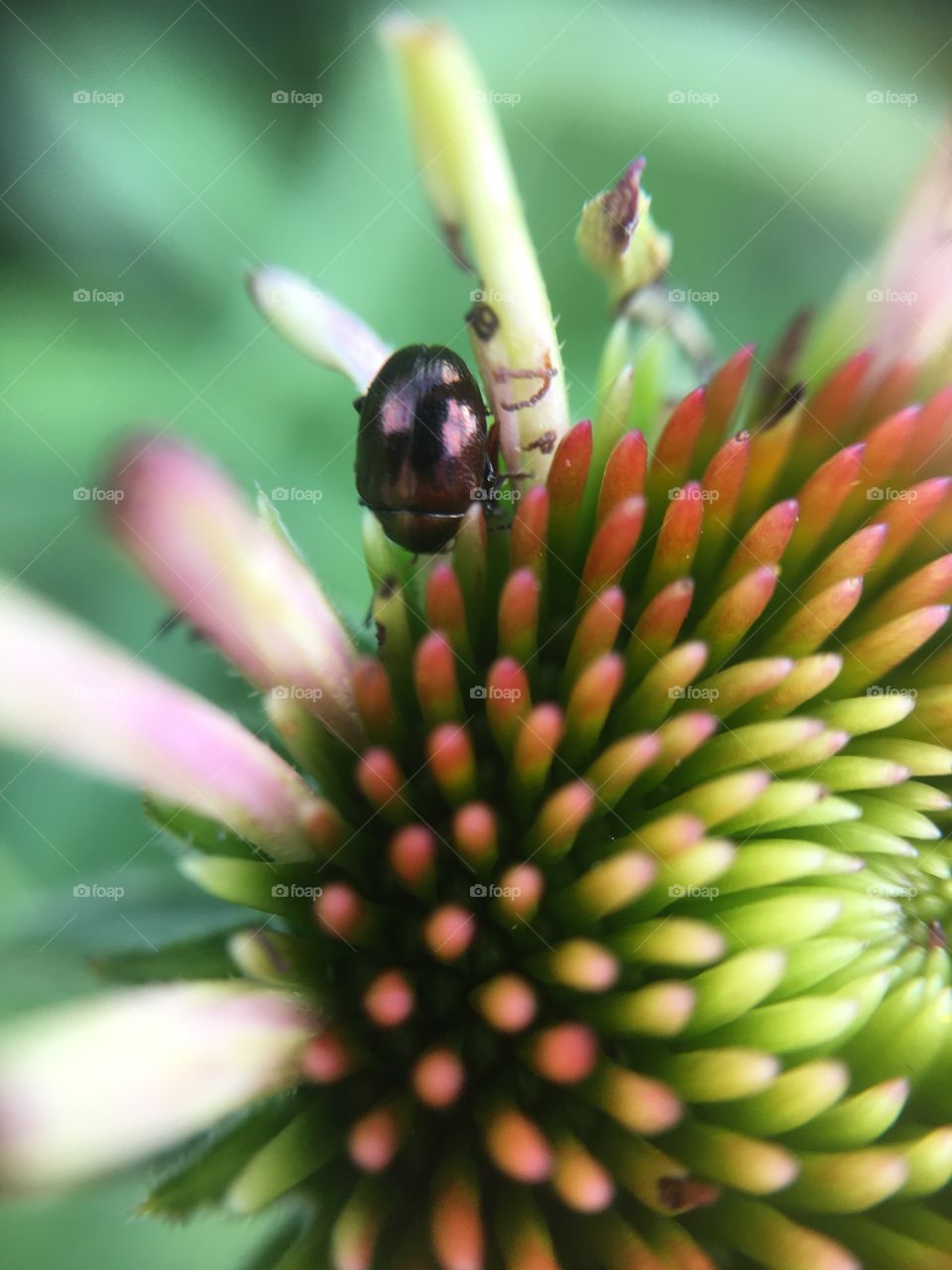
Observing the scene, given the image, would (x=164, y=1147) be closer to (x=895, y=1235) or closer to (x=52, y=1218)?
(x=52, y=1218)

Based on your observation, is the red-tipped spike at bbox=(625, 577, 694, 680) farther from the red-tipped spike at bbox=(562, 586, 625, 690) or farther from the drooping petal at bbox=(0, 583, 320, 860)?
the drooping petal at bbox=(0, 583, 320, 860)

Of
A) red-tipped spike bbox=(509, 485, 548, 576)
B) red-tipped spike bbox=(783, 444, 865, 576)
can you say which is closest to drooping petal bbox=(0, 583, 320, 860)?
red-tipped spike bbox=(509, 485, 548, 576)

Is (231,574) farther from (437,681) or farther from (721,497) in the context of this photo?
(721,497)

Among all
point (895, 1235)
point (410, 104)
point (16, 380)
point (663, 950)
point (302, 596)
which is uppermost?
point (16, 380)

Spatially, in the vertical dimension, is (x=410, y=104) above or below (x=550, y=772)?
above

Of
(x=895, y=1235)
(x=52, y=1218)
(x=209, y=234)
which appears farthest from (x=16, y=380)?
(x=895, y=1235)

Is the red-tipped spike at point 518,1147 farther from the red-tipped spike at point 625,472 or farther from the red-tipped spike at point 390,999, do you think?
the red-tipped spike at point 625,472

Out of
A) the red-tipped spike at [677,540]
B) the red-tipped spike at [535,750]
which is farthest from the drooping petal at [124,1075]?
the red-tipped spike at [677,540]

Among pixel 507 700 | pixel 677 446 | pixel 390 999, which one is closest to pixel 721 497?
pixel 677 446
